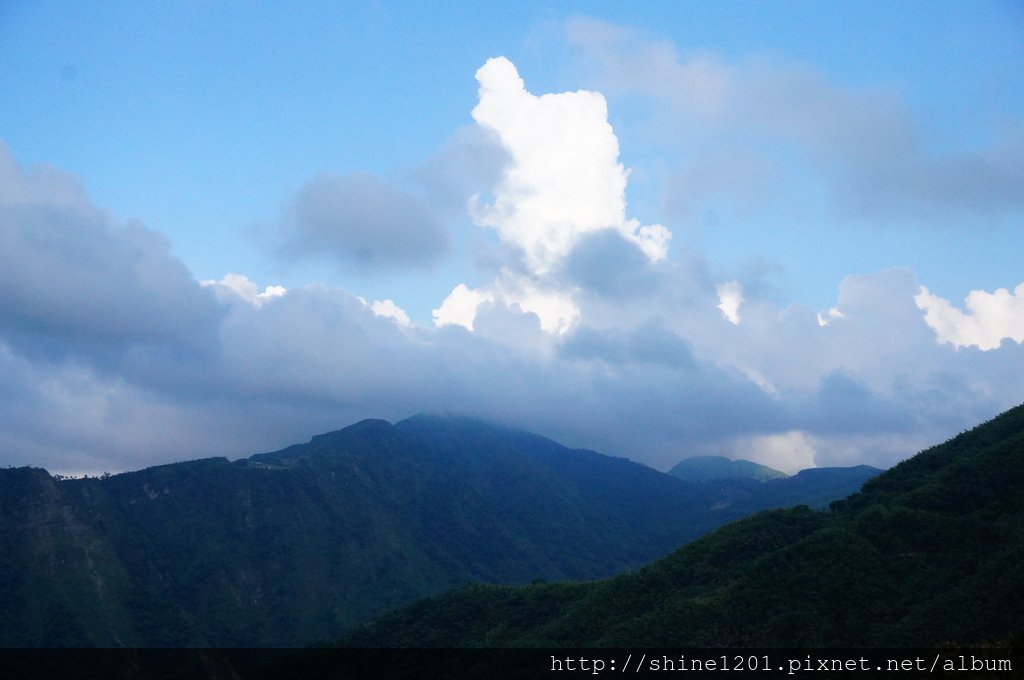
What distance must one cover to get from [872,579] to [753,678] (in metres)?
19.6

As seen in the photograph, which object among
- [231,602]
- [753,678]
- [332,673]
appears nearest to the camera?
[753,678]

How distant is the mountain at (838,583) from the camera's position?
72.5 meters

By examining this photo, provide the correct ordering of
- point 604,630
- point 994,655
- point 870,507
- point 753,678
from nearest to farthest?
1. point 994,655
2. point 753,678
3. point 604,630
4. point 870,507

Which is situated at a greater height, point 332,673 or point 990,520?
point 990,520

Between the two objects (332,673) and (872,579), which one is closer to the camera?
(872,579)

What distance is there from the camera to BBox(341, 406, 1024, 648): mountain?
238 ft

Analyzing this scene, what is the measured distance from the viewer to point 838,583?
8075 cm

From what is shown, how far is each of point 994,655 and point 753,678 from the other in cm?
3314

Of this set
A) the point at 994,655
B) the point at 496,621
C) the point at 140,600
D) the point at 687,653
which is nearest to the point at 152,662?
the point at 140,600

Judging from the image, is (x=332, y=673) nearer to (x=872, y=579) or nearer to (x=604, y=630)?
(x=604, y=630)

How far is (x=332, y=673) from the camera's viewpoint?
10444cm

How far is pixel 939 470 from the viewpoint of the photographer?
10144cm

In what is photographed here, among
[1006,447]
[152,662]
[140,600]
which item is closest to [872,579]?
[1006,447]

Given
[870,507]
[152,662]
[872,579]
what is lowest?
[152,662]
